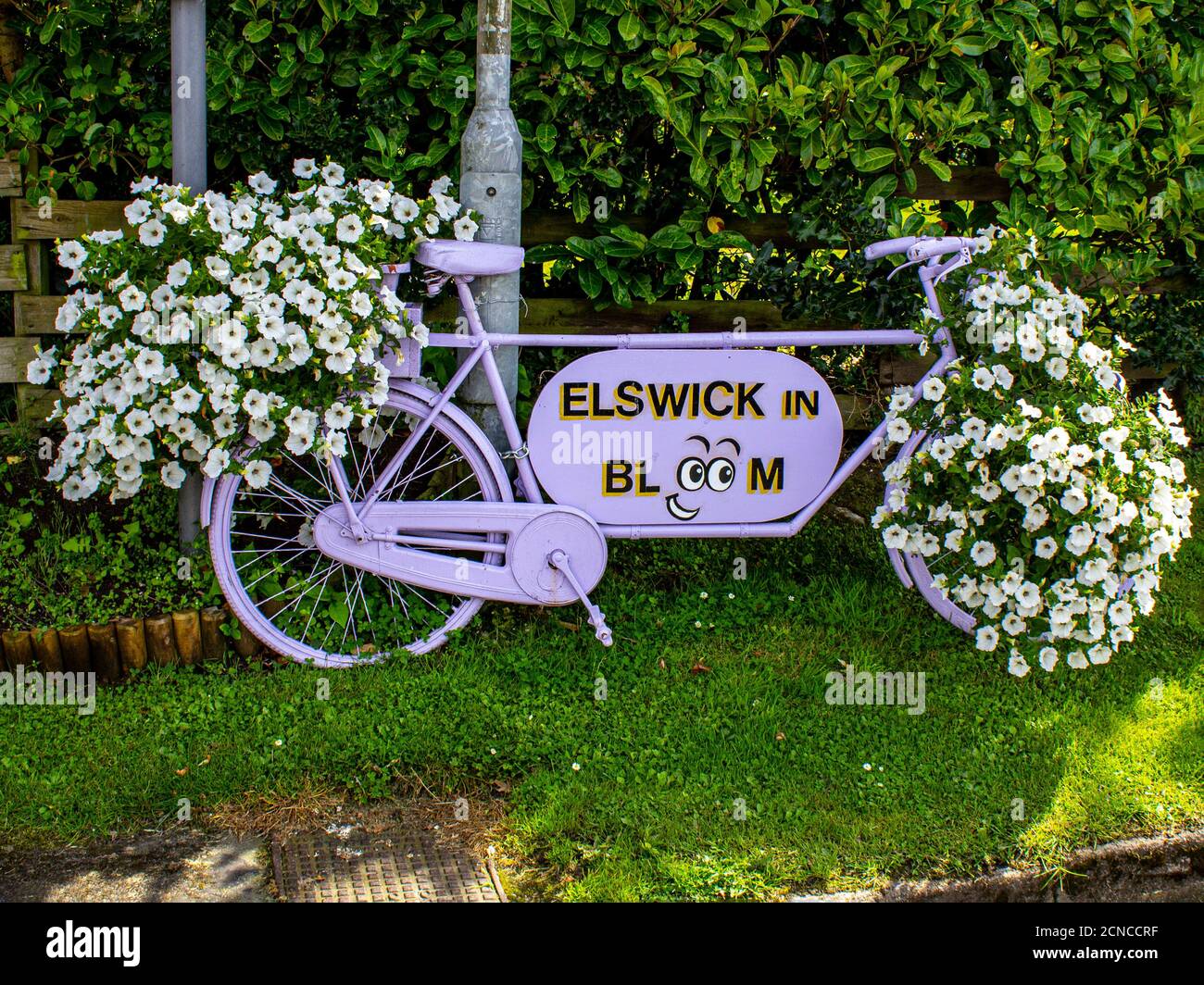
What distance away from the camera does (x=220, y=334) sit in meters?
3.79

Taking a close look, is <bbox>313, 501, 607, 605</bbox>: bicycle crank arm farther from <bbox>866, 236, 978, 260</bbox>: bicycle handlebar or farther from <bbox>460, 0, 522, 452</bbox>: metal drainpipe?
<bbox>866, 236, 978, 260</bbox>: bicycle handlebar

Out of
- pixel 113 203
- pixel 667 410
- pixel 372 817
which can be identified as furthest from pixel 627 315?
pixel 372 817

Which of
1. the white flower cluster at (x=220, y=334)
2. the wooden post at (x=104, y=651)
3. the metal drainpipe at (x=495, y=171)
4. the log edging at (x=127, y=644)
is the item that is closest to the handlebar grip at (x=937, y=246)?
the metal drainpipe at (x=495, y=171)

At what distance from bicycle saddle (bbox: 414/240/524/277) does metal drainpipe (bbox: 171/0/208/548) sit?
880mm

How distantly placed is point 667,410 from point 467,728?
4.30 feet

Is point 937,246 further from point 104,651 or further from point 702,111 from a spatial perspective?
point 104,651

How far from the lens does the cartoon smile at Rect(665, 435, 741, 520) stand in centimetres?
446

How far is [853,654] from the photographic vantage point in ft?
14.5

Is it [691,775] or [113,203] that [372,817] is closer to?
[691,775]

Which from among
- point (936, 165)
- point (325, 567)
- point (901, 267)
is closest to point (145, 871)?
point (325, 567)

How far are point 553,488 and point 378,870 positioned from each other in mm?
1505

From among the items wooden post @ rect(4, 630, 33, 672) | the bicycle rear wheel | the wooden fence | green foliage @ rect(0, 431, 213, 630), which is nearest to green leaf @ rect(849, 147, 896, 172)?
the wooden fence

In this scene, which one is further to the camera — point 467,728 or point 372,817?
point 467,728

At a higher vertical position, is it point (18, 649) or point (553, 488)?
point (553, 488)
